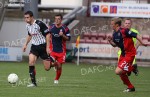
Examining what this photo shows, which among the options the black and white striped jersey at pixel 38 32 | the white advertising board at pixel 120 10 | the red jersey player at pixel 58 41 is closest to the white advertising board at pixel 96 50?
the white advertising board at pixel 120 10

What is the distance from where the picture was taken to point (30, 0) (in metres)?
39.6

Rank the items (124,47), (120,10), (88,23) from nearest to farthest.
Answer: (124,47), (88,23), (120,10)

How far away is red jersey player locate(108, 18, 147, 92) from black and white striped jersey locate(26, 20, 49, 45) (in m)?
2.23

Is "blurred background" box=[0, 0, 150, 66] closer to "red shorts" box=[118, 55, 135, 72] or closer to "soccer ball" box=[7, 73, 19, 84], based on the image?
"soccer ball" box=[7, 73, 19, 84]

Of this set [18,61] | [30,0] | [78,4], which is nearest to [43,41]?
[18,61]

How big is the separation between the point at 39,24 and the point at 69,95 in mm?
3601

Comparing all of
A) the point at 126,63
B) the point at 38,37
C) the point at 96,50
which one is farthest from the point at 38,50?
the point at 96,50

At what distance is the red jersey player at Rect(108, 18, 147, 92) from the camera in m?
16.9

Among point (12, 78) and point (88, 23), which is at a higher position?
point (12, 78)

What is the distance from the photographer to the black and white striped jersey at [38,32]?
59.9 ft

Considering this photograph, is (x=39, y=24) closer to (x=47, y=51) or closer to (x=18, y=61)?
(x=47, y=51)

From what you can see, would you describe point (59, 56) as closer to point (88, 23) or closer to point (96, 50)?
point (96, 50)

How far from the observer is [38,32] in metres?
18.4

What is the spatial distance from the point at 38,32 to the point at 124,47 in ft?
8.87
